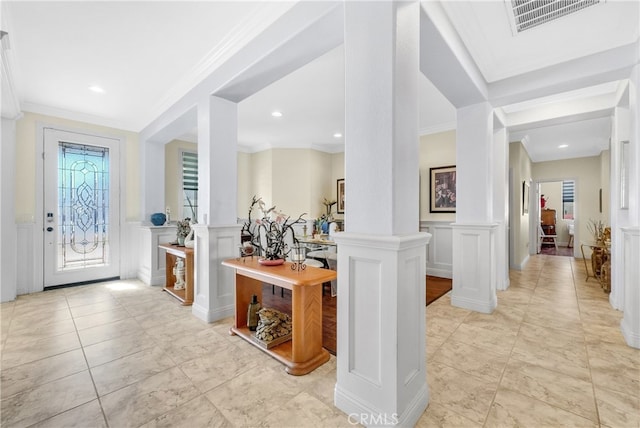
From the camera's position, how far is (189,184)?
18.2 ft

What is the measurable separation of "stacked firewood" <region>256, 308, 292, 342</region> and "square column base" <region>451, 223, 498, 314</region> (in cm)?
216

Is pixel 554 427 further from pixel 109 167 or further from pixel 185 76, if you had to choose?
pixel 109 167

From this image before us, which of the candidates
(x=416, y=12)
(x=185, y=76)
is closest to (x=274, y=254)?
(x=416, y=12)

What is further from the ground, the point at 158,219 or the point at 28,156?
the point at 28,156

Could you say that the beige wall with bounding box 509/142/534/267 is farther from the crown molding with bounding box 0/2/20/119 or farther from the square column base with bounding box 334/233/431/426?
the crown molding with bounding box 0/2/20/119

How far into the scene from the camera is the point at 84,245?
4.41 metres

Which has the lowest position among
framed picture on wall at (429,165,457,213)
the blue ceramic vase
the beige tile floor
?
the beige tile floor

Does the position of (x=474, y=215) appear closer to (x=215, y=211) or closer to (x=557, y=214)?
(x=215, y=211)

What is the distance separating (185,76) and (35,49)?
1.32 meters

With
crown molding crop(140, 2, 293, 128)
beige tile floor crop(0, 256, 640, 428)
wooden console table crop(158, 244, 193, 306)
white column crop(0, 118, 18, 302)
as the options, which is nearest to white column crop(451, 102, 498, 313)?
beige tile floor crop(0, 256, 640, 428)

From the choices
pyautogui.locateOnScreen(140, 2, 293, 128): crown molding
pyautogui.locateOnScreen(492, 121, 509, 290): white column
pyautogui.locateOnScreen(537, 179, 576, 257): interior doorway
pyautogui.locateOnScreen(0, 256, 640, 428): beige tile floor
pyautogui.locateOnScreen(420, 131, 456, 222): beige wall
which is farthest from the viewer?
pyautogui.locateOnScreen(537, 179, 576, 257): interior doorway

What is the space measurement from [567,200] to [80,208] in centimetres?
1392

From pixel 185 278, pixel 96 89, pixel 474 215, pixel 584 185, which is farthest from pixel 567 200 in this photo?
pixel 96 89

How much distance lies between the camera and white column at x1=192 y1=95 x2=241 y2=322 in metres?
2.95
